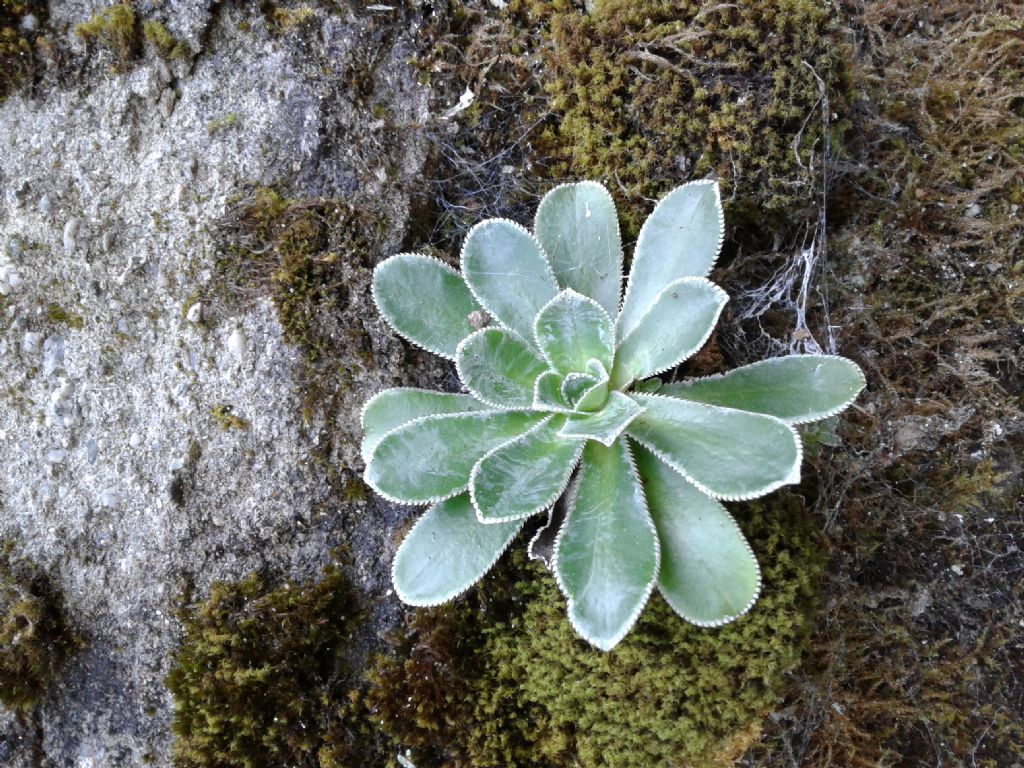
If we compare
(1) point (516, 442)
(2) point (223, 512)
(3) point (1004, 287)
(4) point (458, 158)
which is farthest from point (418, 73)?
(3) point (1004, 287)

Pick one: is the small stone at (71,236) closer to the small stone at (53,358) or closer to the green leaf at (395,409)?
the small stone at (53,358)

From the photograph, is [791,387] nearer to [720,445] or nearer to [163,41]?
[720,445]

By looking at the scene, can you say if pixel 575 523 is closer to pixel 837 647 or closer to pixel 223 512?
pixel 837 647

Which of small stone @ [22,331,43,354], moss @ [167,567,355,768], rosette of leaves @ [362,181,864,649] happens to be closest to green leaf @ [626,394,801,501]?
rosette of leaves @ [362,181,864,649]

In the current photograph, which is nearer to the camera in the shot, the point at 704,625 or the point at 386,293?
the point at 704,625

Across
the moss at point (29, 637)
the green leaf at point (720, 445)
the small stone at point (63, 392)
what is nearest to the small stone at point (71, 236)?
the small stone at point (63, 392)

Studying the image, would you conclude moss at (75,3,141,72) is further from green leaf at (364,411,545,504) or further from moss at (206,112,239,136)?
green leaf at (364,411,545,504)
